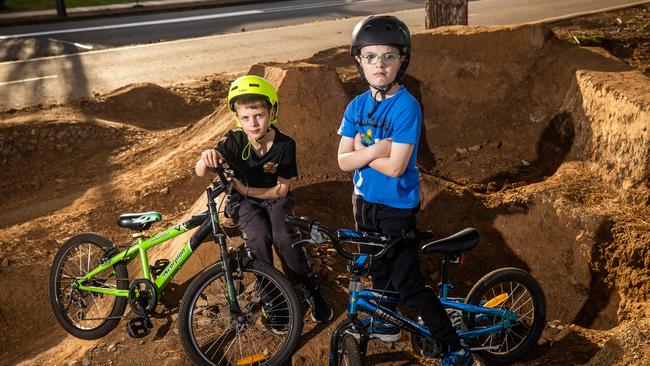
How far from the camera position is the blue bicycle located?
4062 mm

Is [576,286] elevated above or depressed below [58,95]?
below

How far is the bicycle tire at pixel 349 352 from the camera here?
4.03 metres

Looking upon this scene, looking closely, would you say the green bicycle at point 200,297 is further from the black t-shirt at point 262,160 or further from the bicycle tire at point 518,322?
the bicycle tire at point 518,322

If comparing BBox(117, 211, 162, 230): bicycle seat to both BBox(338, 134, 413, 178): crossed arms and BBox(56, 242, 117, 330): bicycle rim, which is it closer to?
BBox(56, 242, 117, 330): bicycle rim

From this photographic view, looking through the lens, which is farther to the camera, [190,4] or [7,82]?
[190,4]

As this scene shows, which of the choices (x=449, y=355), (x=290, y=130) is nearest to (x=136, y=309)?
(x=449, y=355)

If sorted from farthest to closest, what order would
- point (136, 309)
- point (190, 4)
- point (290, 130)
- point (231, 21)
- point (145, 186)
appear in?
1. point (190, 4)
2. point (231, 21)
3. point (145, 186)
4. point (290, 130)
5. point (136, 309)

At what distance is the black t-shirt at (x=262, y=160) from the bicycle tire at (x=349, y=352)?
1.25 meters

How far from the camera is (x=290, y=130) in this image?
6.94 meters

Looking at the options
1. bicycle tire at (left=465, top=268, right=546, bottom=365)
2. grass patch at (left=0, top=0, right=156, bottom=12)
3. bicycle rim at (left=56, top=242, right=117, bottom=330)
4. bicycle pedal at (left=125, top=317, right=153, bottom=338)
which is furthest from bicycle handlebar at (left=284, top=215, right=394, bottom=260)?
grass patch at (left=0, top=0, right=156, bottom=12)

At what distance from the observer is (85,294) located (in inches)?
213

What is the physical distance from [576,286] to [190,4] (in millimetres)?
20481

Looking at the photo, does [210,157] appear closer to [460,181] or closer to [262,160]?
[262,160]

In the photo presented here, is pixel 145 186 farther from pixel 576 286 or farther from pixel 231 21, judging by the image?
pixel 231 21
